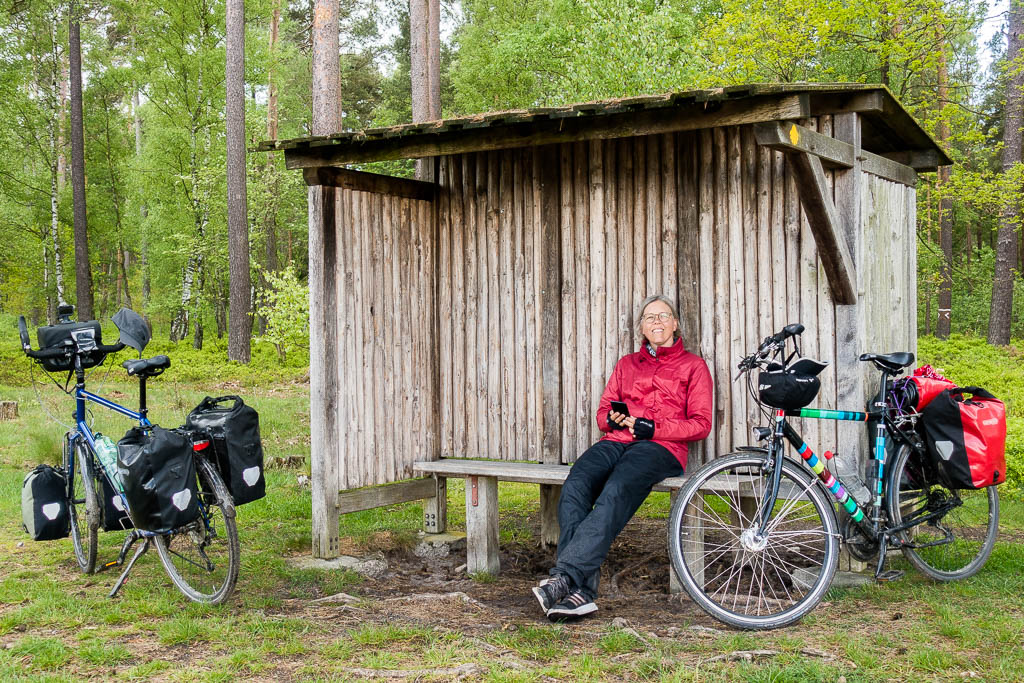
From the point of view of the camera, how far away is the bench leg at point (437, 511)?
6895mm

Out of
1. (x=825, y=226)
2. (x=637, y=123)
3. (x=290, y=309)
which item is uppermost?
(x=637, y=123)

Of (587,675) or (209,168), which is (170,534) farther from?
(209,168)

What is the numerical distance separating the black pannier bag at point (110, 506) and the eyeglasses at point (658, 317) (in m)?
3.24

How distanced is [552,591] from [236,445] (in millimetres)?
1895

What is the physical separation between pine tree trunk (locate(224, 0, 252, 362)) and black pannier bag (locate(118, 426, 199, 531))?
46.0 feet

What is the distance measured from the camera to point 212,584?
17.1 feet

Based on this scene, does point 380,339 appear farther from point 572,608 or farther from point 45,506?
point 572,608

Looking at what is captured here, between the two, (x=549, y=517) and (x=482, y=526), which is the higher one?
(x=482, y=526)

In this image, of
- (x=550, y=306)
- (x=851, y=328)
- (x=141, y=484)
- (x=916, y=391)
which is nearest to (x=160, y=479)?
(x=141, y=484)

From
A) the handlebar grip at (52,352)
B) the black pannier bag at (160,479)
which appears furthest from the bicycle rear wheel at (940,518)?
the handlebar grip at (52,352)

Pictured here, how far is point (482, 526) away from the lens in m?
6.13

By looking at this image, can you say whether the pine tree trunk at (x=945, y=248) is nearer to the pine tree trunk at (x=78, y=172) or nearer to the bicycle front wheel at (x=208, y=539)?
the bicycle front wheel at (x=208, y=539)

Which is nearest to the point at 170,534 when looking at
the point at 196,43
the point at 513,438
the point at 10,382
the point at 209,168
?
the point at 513,438

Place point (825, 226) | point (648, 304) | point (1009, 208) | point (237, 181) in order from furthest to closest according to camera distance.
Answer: point (237, 181) → point (1009, 208) → point (648, 304) → point (825, 226)
